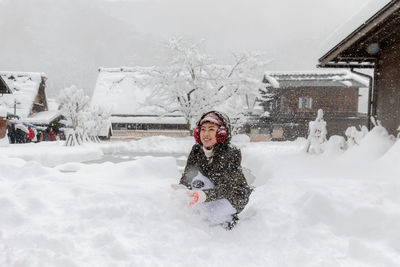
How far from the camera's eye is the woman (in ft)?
9.05

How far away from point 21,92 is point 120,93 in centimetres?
932

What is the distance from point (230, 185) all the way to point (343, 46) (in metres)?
5.53

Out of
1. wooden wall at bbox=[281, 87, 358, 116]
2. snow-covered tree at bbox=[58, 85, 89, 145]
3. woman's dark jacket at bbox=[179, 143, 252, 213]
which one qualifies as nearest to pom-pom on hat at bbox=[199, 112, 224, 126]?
woman's dark jacket at bbox=[179, 143, 252, 213]

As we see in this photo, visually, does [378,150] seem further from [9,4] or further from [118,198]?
[9,4]

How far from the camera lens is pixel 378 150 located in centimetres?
611

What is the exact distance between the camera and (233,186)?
9.16 feet

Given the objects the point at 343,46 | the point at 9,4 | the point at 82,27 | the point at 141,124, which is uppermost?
the point at 9,4

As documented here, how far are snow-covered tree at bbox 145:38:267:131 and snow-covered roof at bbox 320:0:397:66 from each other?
12.4 metres

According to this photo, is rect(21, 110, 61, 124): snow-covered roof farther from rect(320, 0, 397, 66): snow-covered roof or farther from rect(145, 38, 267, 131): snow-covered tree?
rect(320, 0, 397, 66): snow-covered roof

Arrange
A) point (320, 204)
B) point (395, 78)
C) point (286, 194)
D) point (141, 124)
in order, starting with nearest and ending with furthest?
point (320, 204) < point (286, 194) < point (395, 78) < point (141, 124)

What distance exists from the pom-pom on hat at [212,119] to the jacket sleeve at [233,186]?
1.00 feet

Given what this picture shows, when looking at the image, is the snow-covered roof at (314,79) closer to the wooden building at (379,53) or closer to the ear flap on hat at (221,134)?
the wooden building at (379,53)

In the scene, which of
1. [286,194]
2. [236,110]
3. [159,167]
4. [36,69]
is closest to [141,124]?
[236,110]

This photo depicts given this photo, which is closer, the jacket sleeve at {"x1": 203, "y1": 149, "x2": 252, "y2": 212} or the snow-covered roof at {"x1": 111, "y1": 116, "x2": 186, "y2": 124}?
the jacket sleeve at {"x1": 203, "y1": 149, "x2": 252, "y2": 212}
